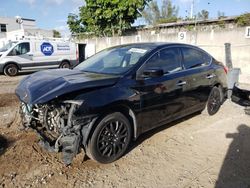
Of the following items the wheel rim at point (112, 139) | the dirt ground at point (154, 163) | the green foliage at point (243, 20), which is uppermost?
the green foliage at point (243, 20)

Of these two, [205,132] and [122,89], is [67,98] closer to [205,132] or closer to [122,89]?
[122,89]

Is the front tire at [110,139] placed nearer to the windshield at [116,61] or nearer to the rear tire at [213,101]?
the windshield at [116,61]

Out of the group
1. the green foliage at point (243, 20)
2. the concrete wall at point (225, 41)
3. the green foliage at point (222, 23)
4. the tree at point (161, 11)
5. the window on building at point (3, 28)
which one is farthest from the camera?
the window on building at point (3, 28)

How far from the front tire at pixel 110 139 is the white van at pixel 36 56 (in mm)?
10016

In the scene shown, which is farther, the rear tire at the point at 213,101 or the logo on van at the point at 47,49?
the logo on van at the point at 47,49

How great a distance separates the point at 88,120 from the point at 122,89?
695 mm

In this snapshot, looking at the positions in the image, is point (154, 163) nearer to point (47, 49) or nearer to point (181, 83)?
point (181, 83)

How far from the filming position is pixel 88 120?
10.3ft

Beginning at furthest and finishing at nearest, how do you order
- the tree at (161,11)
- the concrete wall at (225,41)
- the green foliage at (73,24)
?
the tree at (161,11)
the green foliage at (73,24)
the concrete wall at (225,41)

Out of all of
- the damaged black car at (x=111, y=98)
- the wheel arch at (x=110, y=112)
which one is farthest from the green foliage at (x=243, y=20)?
the wheel arch at (x=110, y=112)

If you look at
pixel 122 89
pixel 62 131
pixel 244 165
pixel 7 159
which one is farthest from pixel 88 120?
pixel 244 165

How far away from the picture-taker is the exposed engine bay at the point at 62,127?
10.1 feet

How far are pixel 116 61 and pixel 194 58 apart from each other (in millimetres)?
1808

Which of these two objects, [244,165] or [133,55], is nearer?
[244,165]
